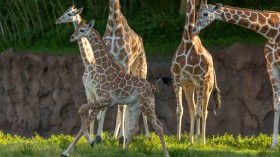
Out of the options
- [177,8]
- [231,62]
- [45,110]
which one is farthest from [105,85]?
[177,8]

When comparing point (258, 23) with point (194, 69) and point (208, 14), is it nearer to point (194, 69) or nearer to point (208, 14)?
point (208, 14)

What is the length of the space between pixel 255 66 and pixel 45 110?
17.6ft

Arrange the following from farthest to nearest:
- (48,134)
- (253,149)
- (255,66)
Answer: (48,134) → (255,66) → (253,149)

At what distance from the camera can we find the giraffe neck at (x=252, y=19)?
15.2 metres

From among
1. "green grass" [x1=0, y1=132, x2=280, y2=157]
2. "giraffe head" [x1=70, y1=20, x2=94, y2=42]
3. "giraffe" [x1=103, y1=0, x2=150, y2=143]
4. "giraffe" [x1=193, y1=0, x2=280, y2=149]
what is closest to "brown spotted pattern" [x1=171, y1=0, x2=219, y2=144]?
"giraffe" [x1=193, y1=0, x2=280, y2=149]

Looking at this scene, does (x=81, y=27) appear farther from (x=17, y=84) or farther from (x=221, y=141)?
(x=17, y=84)

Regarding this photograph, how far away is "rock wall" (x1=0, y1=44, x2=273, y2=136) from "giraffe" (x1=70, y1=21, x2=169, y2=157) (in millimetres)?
6002

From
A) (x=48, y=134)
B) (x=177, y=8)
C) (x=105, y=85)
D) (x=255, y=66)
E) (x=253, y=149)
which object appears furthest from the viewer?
(x=177, y=8)

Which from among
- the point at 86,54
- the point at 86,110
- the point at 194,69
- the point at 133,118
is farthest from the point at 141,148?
the point at 86,54

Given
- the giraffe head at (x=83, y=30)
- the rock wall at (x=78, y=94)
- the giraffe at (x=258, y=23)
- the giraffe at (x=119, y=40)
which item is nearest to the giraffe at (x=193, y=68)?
the giraffe at (x=258, y=23)

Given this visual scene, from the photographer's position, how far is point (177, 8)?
75.3ft

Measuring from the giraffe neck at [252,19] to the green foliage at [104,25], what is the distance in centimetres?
438

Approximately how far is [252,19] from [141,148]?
333 cm

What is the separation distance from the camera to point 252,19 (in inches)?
603
